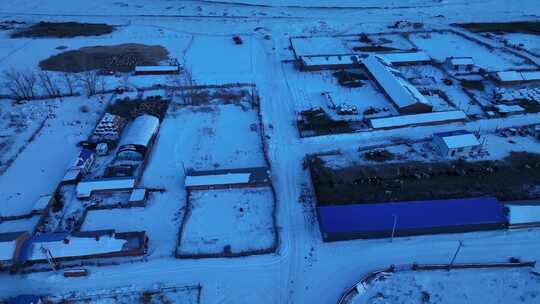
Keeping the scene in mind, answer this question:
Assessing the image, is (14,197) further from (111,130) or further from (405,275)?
(405,275)


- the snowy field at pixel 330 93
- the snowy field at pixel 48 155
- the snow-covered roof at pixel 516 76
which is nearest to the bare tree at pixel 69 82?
the snowy field at pixel 48 155

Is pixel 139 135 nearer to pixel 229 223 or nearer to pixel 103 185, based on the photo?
pixel 103 185

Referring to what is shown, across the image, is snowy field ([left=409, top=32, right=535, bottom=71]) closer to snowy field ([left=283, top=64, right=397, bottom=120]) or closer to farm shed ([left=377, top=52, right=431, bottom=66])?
farm shed ([left=377, top=52, right=431, bottom=66])

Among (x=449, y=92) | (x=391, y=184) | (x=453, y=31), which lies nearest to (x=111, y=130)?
(x=391, y=184)

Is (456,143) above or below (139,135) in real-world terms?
above

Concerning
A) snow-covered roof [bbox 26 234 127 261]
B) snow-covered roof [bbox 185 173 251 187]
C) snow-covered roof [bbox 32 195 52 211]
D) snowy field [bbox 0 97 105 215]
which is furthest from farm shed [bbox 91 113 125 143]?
snow-covered roof [bbox 26 234 127 261]

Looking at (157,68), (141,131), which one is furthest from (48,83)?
(141,131)
